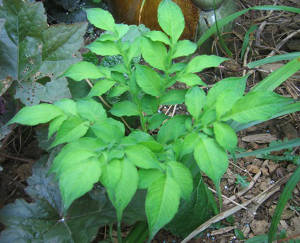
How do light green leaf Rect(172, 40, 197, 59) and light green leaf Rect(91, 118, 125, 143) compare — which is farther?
light green leaf Rect(172, 40, 197, 59)

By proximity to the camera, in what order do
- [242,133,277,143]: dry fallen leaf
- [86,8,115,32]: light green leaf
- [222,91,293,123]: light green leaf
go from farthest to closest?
1. [242,133,277,143]: dry fallen leaf
2. [86,8,115,32]: light green leaf
3. [222,91,293,123]: light green leaf

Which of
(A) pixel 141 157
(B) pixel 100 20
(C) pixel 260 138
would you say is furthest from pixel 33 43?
(C) pixel 260 138

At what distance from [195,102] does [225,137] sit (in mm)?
129

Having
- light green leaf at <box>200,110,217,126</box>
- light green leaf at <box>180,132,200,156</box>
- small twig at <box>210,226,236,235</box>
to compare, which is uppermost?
light green leaf at <box>200,110,217,126</box>

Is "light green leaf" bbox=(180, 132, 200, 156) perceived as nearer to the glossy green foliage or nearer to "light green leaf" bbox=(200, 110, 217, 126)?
"light green leaf" bbox=(200, 110, 217, 126)

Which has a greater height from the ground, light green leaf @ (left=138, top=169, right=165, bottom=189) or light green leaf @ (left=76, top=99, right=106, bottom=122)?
light green leaf @ (left=76, top=99, right=106, bottom=122)

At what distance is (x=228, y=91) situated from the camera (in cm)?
76

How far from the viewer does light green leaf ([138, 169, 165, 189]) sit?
697 millimetres

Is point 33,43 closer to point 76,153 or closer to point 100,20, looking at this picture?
point 100,20

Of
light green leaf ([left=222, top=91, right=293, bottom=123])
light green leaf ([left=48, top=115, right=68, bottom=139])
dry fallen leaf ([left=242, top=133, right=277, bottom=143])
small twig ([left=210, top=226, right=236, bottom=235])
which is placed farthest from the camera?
dry fallen leaf ([left=242, top=133, right=277, bottom=143])

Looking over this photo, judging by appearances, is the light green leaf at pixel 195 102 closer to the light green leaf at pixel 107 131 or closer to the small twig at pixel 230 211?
the light green leaf at pixel 107 131

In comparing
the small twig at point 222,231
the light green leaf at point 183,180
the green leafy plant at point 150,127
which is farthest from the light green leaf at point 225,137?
the small twig at point 222,231

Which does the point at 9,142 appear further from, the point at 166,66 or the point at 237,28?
the point at 237,28

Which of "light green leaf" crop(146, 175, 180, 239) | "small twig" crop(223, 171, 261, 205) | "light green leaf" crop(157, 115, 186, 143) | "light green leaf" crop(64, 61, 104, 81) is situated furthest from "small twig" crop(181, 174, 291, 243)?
"light green leaf" crop(64, 61, 104, 81)
